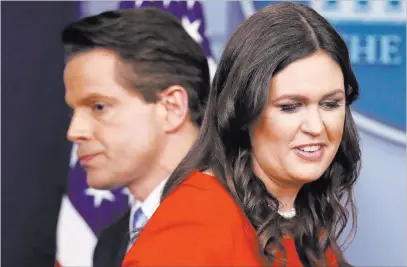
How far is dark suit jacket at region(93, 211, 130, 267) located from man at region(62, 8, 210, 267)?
15 millimetres

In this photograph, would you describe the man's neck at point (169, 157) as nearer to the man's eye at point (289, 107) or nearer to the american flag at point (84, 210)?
the american flag at point (84, 210)

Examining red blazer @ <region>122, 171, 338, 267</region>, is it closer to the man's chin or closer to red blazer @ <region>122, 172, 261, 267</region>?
red blazer @ <region>122, 172, 261, 267</region>

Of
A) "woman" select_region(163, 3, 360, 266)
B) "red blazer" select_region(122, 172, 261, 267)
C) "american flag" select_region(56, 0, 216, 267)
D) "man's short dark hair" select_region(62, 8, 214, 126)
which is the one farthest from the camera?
"american flag" select_region(56, 0, 216, 267)

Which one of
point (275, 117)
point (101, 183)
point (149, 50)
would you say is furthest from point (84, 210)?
point (275, 117)

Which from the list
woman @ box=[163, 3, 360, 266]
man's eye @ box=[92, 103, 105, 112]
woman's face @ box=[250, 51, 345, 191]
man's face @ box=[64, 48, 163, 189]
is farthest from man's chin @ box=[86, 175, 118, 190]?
woman's face @ box=[250, 51, 345, 191]

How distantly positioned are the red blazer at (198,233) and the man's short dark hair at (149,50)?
3.22ft

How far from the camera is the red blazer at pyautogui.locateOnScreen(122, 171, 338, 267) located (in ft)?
5.03

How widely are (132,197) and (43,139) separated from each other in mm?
420

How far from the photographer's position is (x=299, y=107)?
5.58 feet

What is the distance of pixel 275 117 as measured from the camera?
5.56 ft

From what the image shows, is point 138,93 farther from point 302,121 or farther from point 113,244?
point 302,121

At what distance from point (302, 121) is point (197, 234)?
0.37 m

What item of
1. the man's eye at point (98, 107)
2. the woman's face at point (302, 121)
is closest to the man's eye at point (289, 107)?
the woman's face at point (302, 121)

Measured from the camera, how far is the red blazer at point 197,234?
1533mm
